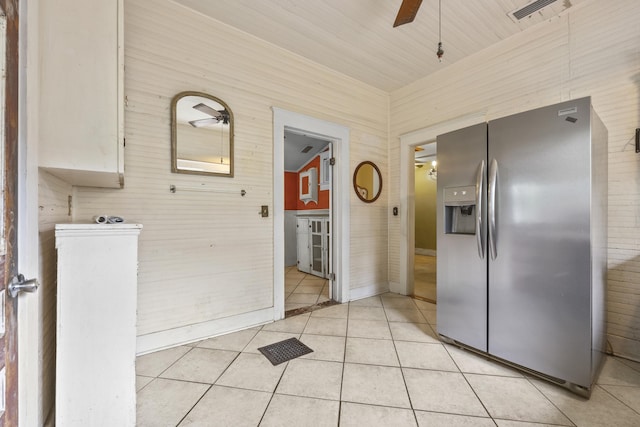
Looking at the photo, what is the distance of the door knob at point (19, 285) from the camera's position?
0.88 metres

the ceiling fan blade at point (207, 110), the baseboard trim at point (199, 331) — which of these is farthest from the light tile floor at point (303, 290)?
the ceiling fan blade at point (207, 110)

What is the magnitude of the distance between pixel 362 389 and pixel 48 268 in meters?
1.93

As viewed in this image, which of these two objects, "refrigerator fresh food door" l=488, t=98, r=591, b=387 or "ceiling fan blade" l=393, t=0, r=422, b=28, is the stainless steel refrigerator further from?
"ceiling fan blade" l=393, t=0, r=422, b=28

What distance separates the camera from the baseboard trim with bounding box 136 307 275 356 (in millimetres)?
2033

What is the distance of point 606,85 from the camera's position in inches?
81.7

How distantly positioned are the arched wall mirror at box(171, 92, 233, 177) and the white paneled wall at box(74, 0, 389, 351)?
68mm

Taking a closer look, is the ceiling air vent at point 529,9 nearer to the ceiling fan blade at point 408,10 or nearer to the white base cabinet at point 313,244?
the ceiling fan blade at point 408,10

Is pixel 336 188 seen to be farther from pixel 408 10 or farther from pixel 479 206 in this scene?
pixel 408 10

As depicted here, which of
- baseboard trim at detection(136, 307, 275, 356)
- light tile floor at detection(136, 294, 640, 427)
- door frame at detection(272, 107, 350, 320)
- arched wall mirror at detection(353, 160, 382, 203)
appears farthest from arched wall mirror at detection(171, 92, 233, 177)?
arched wall mirror at detection(353, 160, 382, 203)

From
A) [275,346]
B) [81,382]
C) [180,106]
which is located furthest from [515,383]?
[180,106]

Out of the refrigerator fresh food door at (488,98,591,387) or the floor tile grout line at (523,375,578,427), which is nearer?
the floor tile grout line at (523,375,578,427)

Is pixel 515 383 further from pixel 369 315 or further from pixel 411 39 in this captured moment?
pixel 411 39

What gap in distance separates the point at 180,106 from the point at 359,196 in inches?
88.1

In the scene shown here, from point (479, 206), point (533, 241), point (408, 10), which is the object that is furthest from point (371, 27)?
point (533, 241)
